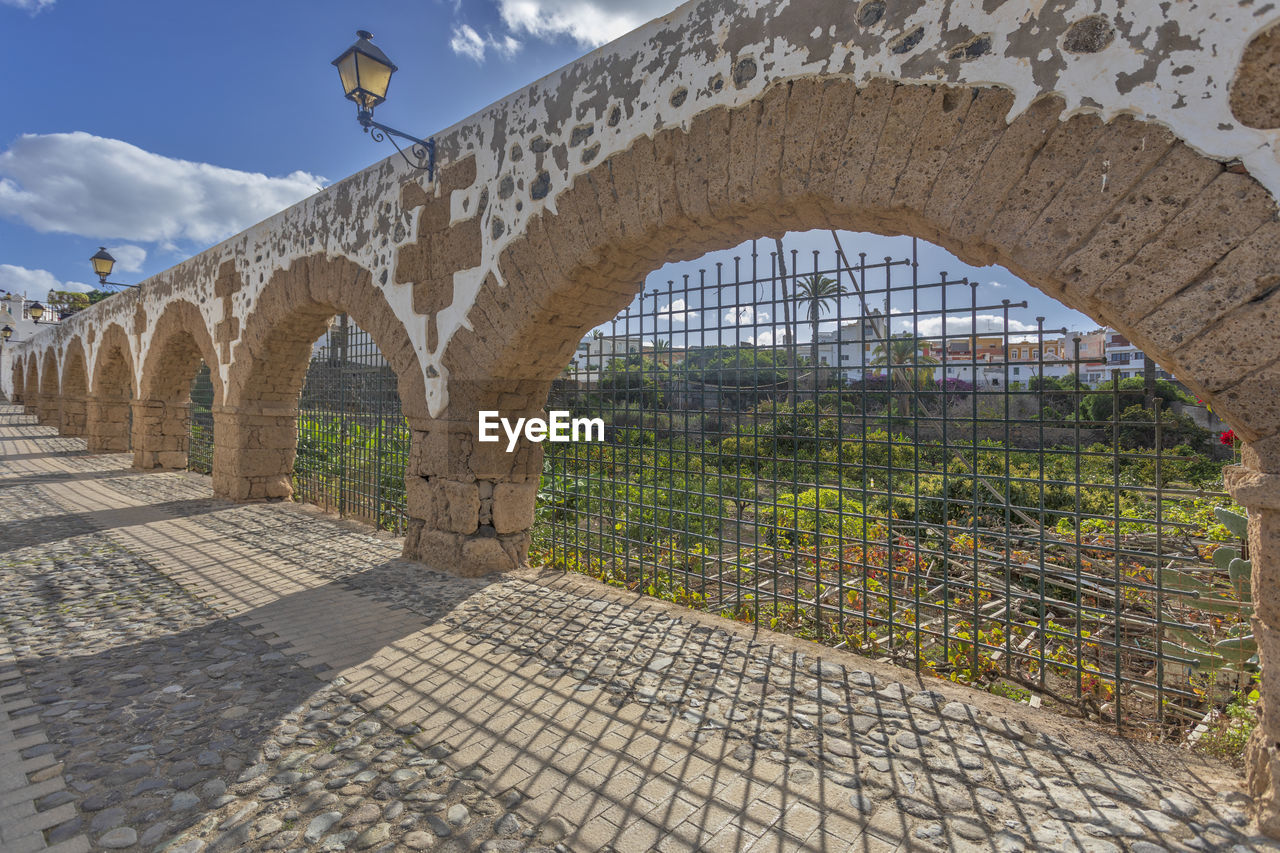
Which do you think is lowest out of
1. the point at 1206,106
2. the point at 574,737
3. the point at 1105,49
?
the point at 574,737

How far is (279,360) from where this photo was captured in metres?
7.13

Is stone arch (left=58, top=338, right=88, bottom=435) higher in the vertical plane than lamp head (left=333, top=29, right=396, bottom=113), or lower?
lower

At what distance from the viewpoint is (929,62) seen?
7.94 feet

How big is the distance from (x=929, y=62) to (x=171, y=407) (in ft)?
37.8

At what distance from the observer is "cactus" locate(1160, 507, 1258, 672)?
7.72ft

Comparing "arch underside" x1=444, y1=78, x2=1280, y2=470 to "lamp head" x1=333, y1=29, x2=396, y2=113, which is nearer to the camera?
"arch underside" x1=444, y1=78, x2=1280, y2=470

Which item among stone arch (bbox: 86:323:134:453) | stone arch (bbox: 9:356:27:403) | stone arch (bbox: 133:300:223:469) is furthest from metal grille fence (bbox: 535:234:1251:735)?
stone arch (bbox: 9:356:27:403)

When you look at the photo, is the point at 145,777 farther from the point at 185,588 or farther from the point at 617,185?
the point at 617,185

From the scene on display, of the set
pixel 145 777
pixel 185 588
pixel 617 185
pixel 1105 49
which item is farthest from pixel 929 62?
pixel 185 588

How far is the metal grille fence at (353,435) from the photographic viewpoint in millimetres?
6527

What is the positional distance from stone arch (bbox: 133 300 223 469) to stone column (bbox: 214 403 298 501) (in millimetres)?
2643

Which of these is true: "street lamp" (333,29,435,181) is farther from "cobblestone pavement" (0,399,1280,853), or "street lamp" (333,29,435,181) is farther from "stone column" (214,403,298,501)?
"stone column" (214,403,298,501)

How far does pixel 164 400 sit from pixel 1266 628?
1237 centimetres

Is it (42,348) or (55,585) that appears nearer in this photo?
(55,585)
